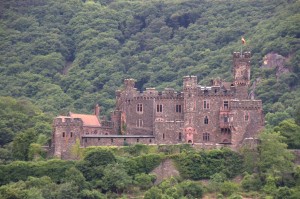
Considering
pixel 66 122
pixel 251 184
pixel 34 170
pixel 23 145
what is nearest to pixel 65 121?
pixel 66 122

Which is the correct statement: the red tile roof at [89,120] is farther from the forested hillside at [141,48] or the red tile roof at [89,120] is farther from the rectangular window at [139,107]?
the forested hillside at [141,48]

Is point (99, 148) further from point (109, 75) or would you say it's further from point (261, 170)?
point (109, 75)

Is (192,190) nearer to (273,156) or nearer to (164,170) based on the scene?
(164,170)

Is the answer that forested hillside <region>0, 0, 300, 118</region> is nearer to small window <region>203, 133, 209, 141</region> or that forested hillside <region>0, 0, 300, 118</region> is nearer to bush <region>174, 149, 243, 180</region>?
small window <region>203, 133, 209, 141</region>

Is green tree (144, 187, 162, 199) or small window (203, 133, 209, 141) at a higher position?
small window (203, 133, 209, 141)

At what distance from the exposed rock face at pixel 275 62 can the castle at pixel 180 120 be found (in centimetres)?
3623

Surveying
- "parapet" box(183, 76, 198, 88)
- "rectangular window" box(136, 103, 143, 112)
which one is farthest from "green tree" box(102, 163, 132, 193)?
"parapet" box(183, 76, 198, 88)

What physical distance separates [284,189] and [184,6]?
8280 cm

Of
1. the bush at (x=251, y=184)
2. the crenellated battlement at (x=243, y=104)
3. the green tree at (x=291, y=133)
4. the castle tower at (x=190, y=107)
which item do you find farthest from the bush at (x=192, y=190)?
the green tree at (x=291, y=133)

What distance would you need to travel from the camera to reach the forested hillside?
16450 centimetres

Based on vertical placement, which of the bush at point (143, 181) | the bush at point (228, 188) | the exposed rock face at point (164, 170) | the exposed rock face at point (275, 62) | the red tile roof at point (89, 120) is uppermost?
the exposed rock face at point (275, 62)

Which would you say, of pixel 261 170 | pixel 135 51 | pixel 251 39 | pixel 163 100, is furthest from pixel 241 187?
pixel 135 51

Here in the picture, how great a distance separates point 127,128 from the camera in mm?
123938

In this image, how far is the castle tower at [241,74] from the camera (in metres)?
123
